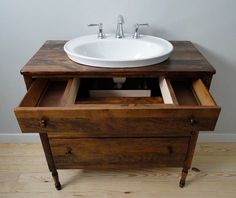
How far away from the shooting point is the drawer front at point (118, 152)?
0.93 m

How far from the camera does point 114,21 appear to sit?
3.65ft

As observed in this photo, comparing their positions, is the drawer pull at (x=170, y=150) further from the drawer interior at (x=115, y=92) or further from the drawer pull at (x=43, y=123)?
the drawer pull at (x=43, y=123)

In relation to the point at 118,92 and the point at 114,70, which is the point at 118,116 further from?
the point at 118,92

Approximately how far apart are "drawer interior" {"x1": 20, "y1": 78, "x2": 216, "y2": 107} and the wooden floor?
0.51 metres

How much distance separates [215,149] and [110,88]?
0.90 meters

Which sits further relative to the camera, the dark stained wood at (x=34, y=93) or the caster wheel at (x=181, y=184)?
the caster wheel at (x=181, y=184)

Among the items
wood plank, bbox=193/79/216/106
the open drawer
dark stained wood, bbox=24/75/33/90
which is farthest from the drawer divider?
dark stained wood, bbox=24/75/33/90

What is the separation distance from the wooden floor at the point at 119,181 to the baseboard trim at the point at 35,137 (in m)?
0.14

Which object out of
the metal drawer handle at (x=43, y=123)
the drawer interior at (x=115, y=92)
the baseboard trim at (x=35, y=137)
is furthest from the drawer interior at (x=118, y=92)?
the baseboard trim at (x=35, y=137)

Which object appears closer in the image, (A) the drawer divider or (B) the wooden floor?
(A) the drawer divider

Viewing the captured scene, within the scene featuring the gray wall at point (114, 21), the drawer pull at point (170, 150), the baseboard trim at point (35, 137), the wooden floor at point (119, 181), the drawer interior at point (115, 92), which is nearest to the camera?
the drawer interior at point (115, 92)

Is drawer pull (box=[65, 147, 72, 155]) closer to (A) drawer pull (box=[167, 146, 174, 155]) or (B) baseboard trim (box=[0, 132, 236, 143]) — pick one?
(A) drawer pull (box=[167, 146, 174, 155])

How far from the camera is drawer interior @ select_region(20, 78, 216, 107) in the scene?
2.77 ft

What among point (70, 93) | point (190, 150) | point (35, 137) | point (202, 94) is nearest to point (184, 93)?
point (202, 94)
